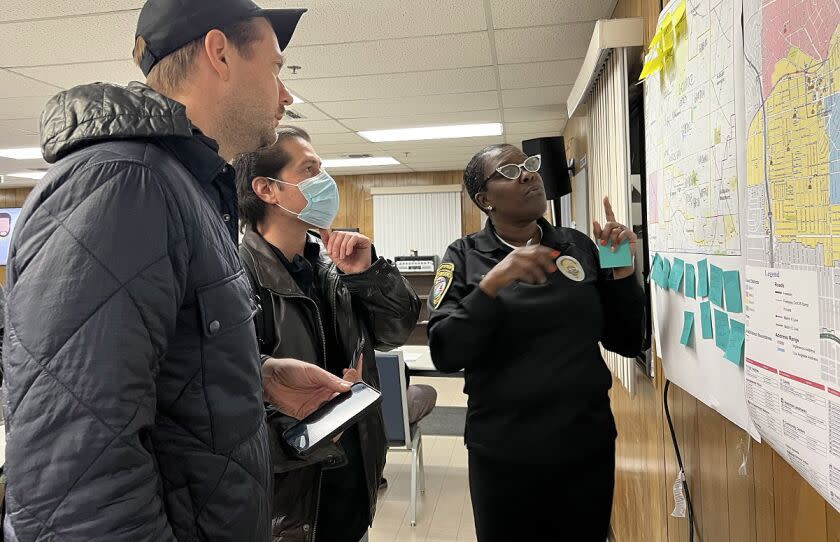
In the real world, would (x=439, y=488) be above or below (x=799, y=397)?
below

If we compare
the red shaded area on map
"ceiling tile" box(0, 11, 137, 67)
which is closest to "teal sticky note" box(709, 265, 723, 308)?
the red shaded area on map

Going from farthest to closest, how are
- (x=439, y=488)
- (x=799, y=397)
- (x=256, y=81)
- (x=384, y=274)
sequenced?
(x=439, y=488), (x=384, y=274), (x=256, y=81), (x=799, y=397)

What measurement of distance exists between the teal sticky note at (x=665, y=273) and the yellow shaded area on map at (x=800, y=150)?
572mm

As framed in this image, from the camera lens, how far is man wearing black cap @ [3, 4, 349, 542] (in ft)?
2.01

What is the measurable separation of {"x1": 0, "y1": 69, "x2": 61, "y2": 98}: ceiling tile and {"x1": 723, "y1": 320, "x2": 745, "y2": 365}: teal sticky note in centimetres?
415

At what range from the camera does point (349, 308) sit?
154cm

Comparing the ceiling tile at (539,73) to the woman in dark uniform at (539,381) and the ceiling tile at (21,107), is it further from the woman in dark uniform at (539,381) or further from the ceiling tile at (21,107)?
the ceiling tile at (21,107)

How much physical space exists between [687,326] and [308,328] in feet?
2.91

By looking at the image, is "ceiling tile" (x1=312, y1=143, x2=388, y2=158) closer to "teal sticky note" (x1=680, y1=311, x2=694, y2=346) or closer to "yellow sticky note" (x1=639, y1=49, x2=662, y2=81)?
"yellow sticky note" (x1=639, y1=49, x2=662, y2=81)

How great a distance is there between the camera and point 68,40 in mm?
2988

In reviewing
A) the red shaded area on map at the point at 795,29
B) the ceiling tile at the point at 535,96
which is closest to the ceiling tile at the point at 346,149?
the ceiling tile at the point at 535,96

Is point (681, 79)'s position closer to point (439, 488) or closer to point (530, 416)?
point (530, 416)

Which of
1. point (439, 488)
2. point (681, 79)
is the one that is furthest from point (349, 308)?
point (439, 488)

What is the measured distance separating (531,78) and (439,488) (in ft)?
9.20
